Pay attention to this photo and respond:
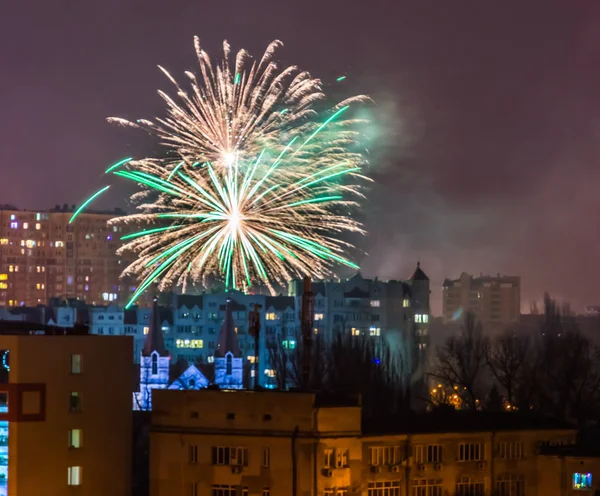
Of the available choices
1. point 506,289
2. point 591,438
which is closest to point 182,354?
point 506,289

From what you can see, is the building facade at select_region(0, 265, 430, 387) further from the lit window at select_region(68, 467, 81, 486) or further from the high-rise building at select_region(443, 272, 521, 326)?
the lit window at select_region(68, 467, 81, 486)

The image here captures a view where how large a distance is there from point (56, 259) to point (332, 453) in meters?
147

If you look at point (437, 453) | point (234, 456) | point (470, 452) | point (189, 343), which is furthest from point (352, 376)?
point (189, 343)

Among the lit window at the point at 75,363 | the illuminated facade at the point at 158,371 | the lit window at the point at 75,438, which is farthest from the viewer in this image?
the illuminated facade at the point at 158,371

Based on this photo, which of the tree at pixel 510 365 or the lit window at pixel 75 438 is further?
the tree at pixel 510 365

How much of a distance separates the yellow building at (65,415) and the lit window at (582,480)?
1474 centimetres

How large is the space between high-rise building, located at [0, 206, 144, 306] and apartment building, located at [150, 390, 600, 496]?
136806mm

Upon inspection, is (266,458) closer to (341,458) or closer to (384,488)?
(341,458)

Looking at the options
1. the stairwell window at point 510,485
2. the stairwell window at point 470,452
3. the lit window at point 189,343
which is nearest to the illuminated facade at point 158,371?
the lit window at point 189,343

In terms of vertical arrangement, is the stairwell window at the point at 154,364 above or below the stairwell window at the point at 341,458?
above

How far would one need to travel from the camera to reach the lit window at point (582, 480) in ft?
135

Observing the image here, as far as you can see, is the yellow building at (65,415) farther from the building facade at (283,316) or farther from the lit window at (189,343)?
the lit window at (189,343)

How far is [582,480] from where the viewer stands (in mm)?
41344

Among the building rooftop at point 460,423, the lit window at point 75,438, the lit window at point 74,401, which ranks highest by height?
the lit window at point 74,401
